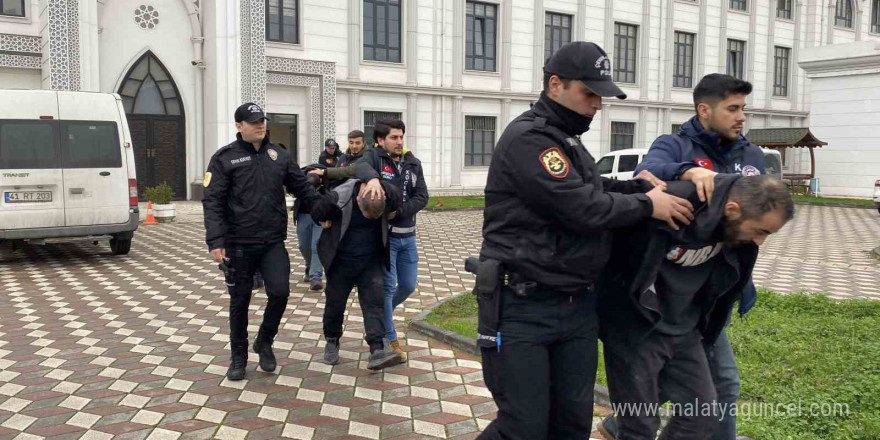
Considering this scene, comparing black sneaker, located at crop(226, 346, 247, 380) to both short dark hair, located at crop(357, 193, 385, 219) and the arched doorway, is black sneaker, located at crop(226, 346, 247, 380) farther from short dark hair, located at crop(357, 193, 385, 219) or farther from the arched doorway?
the arched doorway

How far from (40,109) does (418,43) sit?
1613 centimetres

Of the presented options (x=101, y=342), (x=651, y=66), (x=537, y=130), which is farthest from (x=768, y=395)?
(x=651, y=66)

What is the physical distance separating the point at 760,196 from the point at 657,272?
1.52 ft

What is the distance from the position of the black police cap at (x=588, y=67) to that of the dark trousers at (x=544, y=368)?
80cm

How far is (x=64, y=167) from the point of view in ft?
33.7

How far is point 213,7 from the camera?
19.7 meters

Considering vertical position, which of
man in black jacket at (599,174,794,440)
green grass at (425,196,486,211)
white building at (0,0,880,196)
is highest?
white building at (0,0,880,196)

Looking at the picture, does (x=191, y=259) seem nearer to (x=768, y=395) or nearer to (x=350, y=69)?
(x=768, y=395)

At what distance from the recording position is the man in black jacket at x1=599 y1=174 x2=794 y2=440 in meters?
2.63

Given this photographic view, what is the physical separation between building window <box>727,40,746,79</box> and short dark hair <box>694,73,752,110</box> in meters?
33.8

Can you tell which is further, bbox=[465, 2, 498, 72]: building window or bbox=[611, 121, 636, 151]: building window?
bbox=[611, 121, 636, 151]: building window

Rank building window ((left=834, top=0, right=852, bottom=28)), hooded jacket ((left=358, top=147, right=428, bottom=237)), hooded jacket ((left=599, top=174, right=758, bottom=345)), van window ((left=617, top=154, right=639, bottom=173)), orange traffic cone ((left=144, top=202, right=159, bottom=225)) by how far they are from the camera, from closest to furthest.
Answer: hooded jacket ((left=599, top=174, right=758, bottom=345)), hooded jacket ((left=358, top=147, right=428, bottom=237)), orange traffic cone ((left=144, top=202, right=159, bottom=225)), van window ((left=617, top=154, right=639, bottom=173)), building window ((left=834, top=0, right=852, bottom=28))

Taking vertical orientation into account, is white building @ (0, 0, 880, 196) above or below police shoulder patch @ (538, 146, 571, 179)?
above

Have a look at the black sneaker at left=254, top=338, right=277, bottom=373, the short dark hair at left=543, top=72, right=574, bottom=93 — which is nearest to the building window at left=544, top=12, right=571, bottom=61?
the black sneaker at left=254, top=338, right=277, bottom=373
